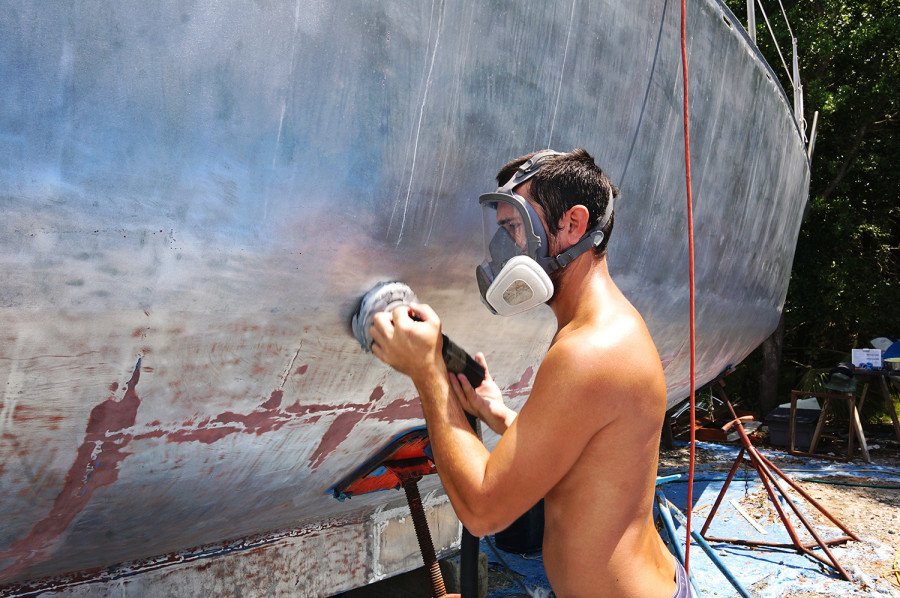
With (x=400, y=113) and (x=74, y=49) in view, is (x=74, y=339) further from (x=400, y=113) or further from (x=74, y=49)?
(x=400, y=113)

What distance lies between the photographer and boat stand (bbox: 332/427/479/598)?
194 centimetres

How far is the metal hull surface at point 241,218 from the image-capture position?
106 centimetres

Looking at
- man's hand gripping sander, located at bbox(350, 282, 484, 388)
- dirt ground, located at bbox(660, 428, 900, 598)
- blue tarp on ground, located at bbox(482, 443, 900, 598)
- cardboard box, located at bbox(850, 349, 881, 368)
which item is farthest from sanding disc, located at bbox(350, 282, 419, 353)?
cardboard box, located at bbox(850, 349, 881, 368)

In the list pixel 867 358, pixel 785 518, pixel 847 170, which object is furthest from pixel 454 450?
pixel 847 170

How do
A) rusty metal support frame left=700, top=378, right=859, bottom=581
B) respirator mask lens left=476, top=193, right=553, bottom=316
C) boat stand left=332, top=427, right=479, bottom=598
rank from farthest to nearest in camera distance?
rusty metal support frame left=700, top=378, right=859, bottom=581
boat stand left=332, top=427, right=479, bottom=598
respirator mask lens left=476, top=193, right=553, bottom=316

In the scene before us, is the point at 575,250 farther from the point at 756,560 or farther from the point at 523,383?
the point at 756,560

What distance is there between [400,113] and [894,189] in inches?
485

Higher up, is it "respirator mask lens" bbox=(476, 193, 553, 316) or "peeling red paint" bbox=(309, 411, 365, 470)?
"respirator mask lens" bbox=(476, 193, 553, 316)

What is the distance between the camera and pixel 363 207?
1.37 meters

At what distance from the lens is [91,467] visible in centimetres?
129

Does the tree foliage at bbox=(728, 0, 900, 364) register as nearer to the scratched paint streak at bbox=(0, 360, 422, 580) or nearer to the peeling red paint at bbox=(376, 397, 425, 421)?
the peeling red paint at bbox=(376, 397, 425, 421)

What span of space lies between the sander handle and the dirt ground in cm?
347

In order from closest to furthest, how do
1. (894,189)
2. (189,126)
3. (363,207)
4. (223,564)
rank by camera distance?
1. (189,126)
2. (363,207)
3. (223,564)
4. (894,189)

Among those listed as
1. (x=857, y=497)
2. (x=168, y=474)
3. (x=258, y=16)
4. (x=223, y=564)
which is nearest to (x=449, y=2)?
(x=258, y=16)
